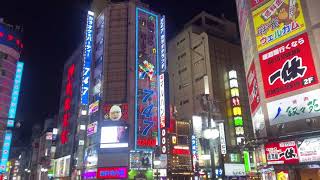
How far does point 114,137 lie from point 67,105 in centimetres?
2823

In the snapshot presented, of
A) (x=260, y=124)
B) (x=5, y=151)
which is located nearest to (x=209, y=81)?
(x=260, y=124)

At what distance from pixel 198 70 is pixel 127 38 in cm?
2473

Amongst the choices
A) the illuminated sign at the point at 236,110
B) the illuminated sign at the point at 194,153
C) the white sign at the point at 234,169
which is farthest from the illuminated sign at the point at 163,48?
the white sign at the point at 234,169

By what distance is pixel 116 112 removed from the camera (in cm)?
4700

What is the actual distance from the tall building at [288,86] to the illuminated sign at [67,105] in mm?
52562

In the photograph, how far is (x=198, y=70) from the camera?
232ft

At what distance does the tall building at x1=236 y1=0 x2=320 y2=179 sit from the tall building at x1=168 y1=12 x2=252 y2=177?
94.4 feet

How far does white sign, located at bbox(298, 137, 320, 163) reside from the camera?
54.9 feet

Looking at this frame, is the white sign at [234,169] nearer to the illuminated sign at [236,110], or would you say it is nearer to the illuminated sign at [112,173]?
the illuminated sign at [236,110]

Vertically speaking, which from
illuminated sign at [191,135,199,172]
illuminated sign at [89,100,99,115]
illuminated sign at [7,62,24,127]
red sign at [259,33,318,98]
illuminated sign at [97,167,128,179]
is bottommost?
illuminated sign at [97,167,128,179]

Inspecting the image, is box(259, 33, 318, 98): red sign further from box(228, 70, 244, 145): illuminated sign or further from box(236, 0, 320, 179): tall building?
box(228, 70, 244, 145): illuminated sign

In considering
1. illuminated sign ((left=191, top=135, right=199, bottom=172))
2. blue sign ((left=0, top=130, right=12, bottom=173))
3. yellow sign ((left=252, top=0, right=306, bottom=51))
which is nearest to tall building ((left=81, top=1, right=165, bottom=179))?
illuminated sign ((left=191, top=135, right=199, bottom=172))

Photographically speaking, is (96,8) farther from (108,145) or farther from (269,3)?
(269,3)

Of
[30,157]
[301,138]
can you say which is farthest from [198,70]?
[30,157]
